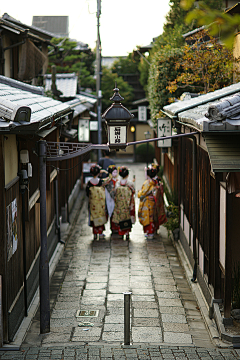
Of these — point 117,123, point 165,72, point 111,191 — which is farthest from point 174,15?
point 117,123

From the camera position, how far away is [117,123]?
24.7ft

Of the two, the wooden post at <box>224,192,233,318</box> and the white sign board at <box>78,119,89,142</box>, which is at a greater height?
the white sign board at <box>78,119,89,142</box>

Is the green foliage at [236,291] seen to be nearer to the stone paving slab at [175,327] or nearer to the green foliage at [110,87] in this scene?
the stone paving slab at [175,327]

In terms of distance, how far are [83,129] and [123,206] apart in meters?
7.39

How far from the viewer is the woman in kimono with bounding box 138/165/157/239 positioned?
14242mm

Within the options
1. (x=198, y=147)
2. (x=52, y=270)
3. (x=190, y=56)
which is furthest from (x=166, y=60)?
(x=52, y=270)

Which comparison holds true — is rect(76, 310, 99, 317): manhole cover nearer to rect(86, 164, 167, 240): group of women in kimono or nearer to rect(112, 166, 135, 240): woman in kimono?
rect(86, 164, 167, 240): group of women in kimono

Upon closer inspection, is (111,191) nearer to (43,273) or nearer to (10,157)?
(43,273)

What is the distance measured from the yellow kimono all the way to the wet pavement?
849mm

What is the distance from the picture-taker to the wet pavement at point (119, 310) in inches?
269

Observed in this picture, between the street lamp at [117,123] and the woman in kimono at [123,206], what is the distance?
6.78 m

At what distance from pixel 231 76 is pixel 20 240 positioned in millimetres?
9561

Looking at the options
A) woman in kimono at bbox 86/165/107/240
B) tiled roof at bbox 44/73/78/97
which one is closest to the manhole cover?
woman in kimono at bbox 86/165/107/240

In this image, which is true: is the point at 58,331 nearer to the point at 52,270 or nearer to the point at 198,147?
the point at 52,270
